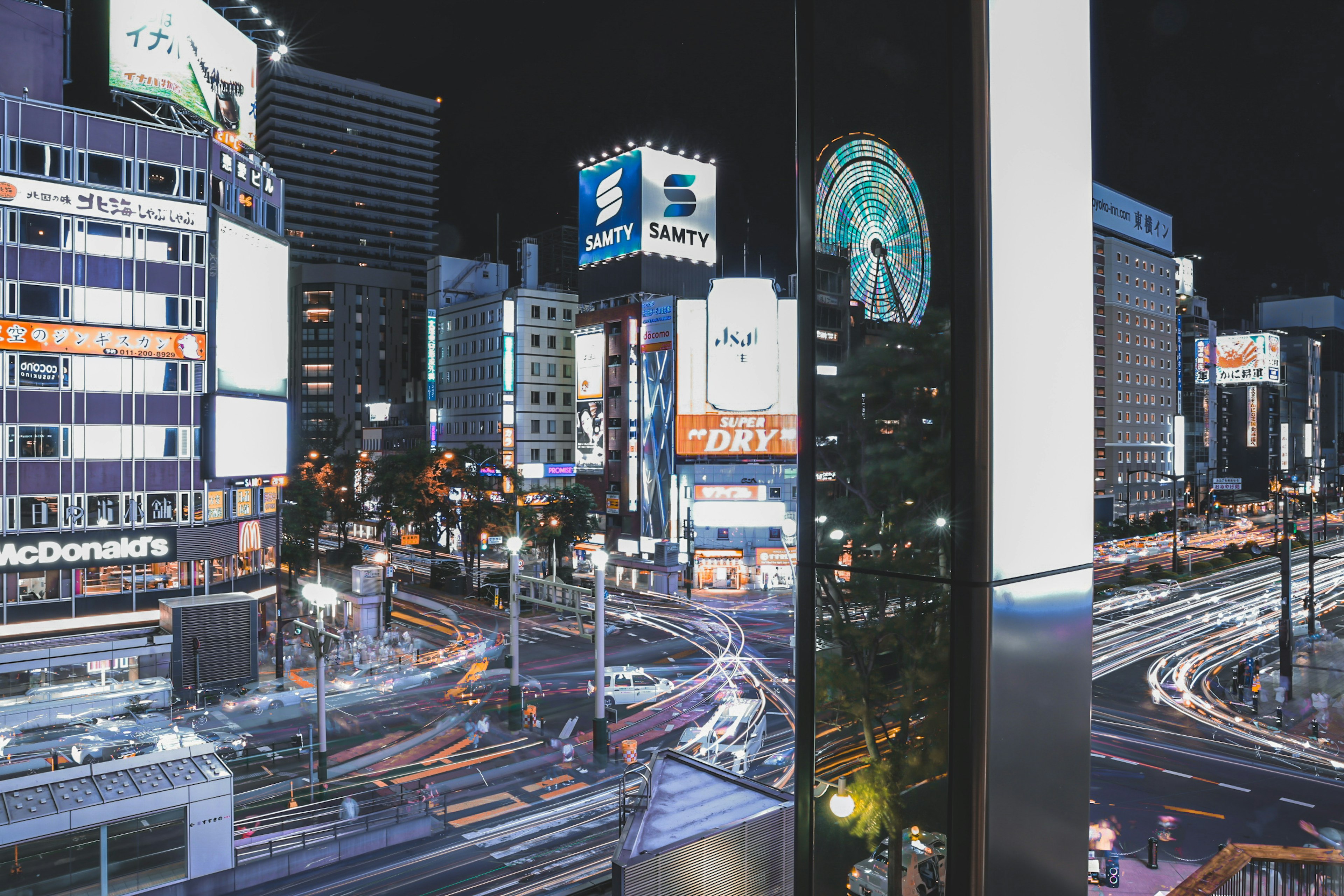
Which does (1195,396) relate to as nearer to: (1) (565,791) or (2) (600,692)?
(2) (600,692)

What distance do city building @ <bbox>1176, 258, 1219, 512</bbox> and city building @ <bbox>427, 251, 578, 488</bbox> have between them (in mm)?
90438

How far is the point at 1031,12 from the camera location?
5102 millimetres

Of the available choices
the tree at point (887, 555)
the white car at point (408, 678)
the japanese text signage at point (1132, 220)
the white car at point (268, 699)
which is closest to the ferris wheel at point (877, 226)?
the tree at point (887, 555)

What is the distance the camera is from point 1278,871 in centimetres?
895

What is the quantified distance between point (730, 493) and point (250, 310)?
34472mm

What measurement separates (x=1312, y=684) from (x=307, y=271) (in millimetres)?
123277

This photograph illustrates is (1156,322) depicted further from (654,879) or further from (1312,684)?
(654,879)

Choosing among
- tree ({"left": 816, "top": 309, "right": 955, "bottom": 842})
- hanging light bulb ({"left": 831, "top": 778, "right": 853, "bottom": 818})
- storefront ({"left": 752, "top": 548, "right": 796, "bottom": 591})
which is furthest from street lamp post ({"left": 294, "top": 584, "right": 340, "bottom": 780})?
storefront ({"left": 752, "top": 548, "right": 796, "bottom": 591})

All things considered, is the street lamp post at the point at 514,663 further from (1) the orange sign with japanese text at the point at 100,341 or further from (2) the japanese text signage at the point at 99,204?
(2) the japanese text signage at the point at 99,204

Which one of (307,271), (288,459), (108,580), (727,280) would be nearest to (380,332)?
(307,271)

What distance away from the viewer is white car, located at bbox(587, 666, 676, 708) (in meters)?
31.3

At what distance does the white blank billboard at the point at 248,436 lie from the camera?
118ft

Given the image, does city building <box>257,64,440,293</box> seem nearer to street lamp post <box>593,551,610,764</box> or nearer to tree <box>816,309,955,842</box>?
street lamp post <box>593,551,610,764</box>

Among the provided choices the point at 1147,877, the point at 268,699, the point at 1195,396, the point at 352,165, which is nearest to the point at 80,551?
the point at 268,699
